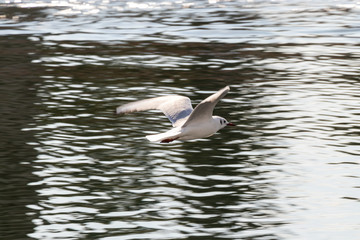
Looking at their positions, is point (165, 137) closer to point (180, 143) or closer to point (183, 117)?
point (183, 117)

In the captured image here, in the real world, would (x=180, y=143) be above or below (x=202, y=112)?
below

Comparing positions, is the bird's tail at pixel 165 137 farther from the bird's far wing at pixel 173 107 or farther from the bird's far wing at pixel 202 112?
the bird's far wing at pixel 173 107

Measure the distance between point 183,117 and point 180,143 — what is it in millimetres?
4010

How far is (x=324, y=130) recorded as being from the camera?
56.0 ft

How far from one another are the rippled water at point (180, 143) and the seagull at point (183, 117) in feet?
4.21

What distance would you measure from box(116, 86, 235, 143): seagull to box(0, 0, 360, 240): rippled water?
1.28 metres

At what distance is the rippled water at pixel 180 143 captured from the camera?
41.7ft

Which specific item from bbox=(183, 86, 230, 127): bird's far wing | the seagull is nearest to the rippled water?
the seagull

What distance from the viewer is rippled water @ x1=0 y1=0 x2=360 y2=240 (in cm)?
1272

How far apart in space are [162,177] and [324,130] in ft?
13.2

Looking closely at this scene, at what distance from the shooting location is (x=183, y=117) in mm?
12688

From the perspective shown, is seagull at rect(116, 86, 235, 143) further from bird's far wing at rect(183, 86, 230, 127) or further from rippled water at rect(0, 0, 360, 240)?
rippled water at rect(0, 0, 360, 240)

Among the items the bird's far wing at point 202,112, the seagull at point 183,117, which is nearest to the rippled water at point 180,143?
the seagull at point 183,117

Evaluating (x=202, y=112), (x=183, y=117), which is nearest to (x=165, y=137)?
(x=202, y=112)
